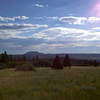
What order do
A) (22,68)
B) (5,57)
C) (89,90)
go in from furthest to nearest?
(5,57) < (22,68) < (89,90)

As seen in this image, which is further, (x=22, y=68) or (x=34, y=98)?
(x=22, y=68)

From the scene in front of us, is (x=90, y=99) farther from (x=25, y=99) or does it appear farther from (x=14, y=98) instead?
(x=14, y=98)

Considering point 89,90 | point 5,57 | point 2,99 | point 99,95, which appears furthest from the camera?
point 5,57

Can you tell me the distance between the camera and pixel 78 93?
9648 millimetres

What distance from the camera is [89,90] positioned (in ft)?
34.5

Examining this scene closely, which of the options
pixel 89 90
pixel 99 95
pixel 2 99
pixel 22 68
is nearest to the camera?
pixel 2 99

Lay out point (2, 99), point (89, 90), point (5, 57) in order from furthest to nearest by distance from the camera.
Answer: point (5, 57) → point (89, 90) → point (2, 99)

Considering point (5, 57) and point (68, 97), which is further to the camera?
point (5, 57)

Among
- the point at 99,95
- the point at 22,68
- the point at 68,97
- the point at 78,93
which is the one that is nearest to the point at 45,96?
the point at 68,97

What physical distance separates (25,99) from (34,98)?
0.44 metres

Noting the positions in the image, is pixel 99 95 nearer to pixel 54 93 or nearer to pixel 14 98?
pixel 54 93

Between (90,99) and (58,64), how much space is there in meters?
29.7

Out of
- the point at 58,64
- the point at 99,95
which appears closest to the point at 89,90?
the point at 99,95

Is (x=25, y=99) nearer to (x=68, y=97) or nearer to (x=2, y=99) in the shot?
(x=2, y=99)
